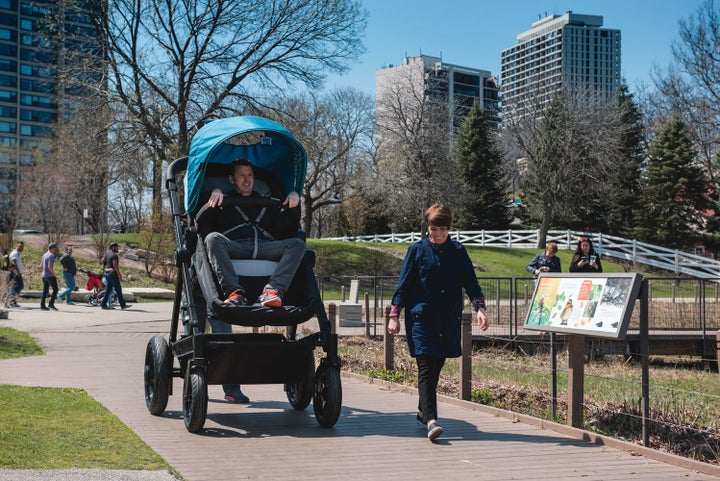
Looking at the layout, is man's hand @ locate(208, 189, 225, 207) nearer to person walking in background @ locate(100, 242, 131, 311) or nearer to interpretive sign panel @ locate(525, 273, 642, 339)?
interpretive sign panel @ locate(525, 273, 642, 339)

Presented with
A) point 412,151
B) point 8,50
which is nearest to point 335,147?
point 412,151

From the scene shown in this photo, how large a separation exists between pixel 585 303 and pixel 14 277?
21.3 meters

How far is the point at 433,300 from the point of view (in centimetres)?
793

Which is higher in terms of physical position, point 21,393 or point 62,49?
point 62,49

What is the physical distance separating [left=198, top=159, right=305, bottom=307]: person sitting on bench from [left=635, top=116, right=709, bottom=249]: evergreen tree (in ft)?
191

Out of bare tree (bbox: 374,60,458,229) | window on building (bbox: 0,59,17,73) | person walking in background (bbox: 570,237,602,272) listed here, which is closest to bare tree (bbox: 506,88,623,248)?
bare tree (bbox: 374,60,458,229)

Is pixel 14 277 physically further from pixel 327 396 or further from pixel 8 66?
pixel 8 66

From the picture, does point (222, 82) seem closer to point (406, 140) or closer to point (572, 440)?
point (406, 140)

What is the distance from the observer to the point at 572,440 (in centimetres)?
782

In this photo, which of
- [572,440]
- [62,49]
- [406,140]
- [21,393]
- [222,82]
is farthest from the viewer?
[406,140]

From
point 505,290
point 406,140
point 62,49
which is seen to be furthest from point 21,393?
point 406,140

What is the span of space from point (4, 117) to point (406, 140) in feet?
324

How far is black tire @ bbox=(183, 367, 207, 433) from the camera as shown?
7691 mm

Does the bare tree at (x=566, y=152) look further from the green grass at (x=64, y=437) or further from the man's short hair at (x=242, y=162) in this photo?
the green grass at (x=64, y=437)
